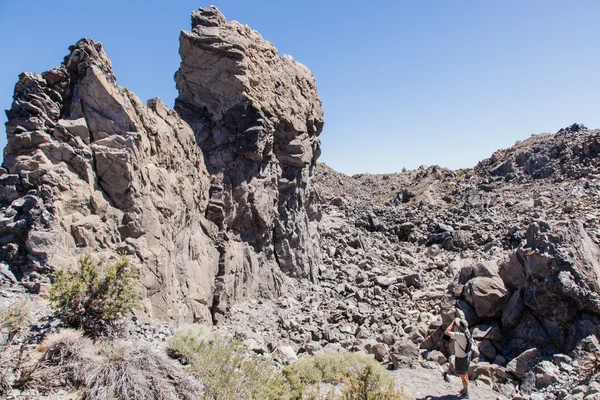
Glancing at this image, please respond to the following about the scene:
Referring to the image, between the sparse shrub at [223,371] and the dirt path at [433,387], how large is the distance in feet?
11.0

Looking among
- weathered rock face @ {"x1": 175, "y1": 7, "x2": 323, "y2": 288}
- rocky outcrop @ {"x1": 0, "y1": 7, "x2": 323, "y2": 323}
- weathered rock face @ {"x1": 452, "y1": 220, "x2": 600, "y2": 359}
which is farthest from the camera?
weathered rock face @ {"x1": 175, "y1": 7, "x2": 323, "y2": 288}

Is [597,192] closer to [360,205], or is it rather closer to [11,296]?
[360,205]

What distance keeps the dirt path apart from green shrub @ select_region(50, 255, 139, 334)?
19.2ft

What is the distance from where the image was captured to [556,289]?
1080 cm

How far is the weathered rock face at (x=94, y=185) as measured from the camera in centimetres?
788

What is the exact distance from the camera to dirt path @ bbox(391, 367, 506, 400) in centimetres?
Answer: 802

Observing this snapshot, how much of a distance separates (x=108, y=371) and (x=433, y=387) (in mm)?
6747

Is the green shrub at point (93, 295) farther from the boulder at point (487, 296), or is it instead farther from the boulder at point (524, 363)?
the boulder at point (487, 296)

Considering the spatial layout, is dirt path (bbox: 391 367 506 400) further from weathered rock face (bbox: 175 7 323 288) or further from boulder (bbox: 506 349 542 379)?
weathered rock face (bbox: 175 7 323 288)

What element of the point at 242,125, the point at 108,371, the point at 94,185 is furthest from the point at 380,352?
the point at 242,125

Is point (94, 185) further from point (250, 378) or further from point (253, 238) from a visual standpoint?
point (253, 238)

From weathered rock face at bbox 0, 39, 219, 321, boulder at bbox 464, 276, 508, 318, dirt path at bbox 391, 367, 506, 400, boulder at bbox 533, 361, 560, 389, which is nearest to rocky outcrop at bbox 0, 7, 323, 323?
weathered rock face at bbox 0, 39, 219, 321

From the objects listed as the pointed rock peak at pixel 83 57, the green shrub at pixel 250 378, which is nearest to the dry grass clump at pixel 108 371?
the green shrub at pixel 250 378

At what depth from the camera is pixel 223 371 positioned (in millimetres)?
6207
